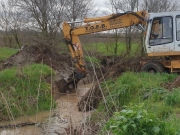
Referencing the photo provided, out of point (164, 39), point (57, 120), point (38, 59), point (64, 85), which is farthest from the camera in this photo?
point (38, 59)

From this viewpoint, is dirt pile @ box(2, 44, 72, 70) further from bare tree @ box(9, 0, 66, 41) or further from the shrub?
the shrub

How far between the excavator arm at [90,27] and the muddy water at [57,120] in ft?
3.59

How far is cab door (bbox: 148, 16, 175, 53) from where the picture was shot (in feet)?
35.2

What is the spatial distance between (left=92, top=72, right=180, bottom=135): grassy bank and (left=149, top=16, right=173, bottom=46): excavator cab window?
1544mm

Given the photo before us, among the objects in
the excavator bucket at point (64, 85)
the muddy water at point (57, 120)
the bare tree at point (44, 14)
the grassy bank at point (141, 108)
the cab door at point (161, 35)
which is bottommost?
the muddy water at point (57, 120)

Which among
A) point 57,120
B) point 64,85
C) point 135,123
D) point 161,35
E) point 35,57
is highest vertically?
point 161,35

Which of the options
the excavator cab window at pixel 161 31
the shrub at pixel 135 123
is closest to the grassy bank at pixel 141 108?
the shrub at pixel 135 123

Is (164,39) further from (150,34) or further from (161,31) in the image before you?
(150,34)

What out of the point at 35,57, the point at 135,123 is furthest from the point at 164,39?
the point at 135,123

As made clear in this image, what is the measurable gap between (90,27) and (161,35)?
2958mm

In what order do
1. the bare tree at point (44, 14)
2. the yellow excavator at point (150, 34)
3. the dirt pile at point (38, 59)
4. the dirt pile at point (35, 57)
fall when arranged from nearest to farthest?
the yellow excavator at point (150, 34) → the dirt pile at point (38, 59) → the dirt pile at point (35, 57) → the bare tree at point (44, 14)

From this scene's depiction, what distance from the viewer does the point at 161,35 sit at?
10.9m

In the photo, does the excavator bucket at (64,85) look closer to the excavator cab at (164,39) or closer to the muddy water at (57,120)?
the muddy water at (57,120)

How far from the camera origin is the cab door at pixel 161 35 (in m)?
10.7
